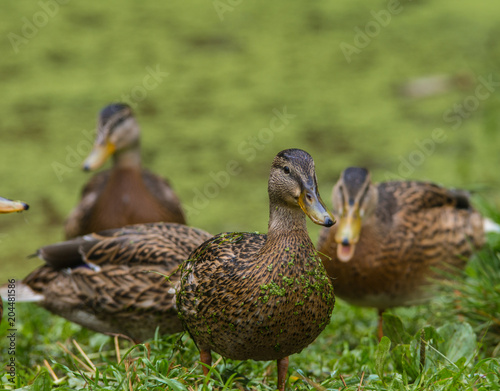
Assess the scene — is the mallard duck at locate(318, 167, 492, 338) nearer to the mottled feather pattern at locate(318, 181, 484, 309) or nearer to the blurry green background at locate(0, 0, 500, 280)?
the mottled feather pattern at locate(318, 181, 484, 309)

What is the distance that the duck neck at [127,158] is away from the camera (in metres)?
5.63

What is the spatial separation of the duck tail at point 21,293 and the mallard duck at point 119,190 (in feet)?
3.28

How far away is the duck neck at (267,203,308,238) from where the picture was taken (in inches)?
115

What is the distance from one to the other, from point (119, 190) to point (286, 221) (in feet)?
8.86

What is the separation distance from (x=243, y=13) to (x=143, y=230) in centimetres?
639

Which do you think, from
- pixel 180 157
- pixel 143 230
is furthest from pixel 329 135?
pixel 143 230

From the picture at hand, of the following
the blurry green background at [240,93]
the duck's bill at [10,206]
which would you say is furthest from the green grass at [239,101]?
the duck's bill at [10,206]

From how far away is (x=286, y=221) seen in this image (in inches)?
115

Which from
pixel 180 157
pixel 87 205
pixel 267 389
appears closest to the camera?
pixel 267 389

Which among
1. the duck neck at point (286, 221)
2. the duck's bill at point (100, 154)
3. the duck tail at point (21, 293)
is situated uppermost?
the duck neck at point (286, 221)

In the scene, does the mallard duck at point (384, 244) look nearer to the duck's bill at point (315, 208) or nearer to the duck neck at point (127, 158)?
the duck's bill at point (315, 208)

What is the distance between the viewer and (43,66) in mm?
8727

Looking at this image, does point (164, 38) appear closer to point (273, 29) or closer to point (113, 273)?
point (273, 29)

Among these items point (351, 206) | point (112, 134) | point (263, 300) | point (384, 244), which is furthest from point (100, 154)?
point (263, 300)
